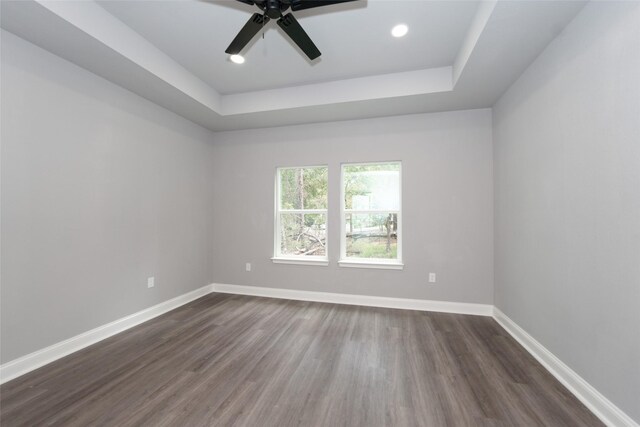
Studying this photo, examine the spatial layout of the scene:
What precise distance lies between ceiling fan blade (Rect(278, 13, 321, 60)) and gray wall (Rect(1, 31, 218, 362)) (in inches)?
85.4

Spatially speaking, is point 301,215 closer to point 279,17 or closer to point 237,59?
point 237,59

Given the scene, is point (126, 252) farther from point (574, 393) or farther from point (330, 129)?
point (574, 393)

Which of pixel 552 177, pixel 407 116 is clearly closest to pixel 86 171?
pixel 407 116

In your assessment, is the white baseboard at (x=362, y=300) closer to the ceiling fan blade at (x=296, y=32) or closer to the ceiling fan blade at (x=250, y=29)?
the ceiling fan blade at (x=296, y=32)

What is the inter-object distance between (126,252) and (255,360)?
6.45ft

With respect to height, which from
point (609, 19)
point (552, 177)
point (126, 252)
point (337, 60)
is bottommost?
point (126, 252)

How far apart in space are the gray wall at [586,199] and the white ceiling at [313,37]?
91 centimetres

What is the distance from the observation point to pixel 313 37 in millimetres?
2545

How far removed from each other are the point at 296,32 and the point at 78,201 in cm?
254

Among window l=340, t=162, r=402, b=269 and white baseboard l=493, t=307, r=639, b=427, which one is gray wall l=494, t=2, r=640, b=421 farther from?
window l=340, t=162, r=402, b=269

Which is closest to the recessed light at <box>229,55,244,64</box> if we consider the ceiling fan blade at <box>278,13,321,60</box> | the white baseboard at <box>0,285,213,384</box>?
the ceiling fan blade at <box>278,13,321,60</box>

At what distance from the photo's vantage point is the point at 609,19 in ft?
5.29

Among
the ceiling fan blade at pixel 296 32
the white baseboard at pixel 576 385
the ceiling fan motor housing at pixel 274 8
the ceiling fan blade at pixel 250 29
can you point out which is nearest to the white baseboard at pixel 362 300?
the white baseboard at pixel 576 385

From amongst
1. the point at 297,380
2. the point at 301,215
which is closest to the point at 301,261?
the point at 301,215
